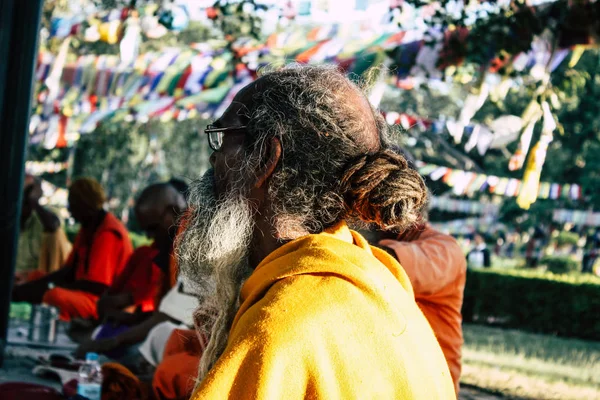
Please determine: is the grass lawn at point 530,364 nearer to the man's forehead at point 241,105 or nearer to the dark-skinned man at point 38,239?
the dark-skinned man at point 38,239

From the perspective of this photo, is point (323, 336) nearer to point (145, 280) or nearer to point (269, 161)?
point (269, 161)

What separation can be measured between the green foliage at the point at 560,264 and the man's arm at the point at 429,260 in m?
24.8

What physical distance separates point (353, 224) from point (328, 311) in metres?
0.49

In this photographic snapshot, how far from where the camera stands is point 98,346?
6387mm

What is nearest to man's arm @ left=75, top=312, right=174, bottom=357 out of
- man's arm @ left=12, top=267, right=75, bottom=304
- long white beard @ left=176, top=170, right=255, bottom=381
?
man's arm @ left=12, top=267, right=75, bottom=304

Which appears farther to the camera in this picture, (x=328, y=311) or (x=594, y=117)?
(x=594, y=117)

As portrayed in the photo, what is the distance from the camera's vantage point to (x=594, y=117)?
2477 cm

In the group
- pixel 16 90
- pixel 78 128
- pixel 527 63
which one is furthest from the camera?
pixel 78 128

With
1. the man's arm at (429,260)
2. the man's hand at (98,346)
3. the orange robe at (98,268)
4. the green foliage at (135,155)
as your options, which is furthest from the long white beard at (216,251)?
the green foliage at (135,155)

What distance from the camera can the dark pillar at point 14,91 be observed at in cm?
547

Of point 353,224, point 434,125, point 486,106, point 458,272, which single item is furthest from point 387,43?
point 486,106

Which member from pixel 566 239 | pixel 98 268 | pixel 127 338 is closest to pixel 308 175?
pixel 127 338

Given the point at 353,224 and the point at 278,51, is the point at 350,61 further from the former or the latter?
the point at 353,224

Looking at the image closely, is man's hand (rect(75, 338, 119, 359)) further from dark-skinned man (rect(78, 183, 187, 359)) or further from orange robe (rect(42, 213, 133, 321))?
orange robe (rect(42, 213, 133, 321))
